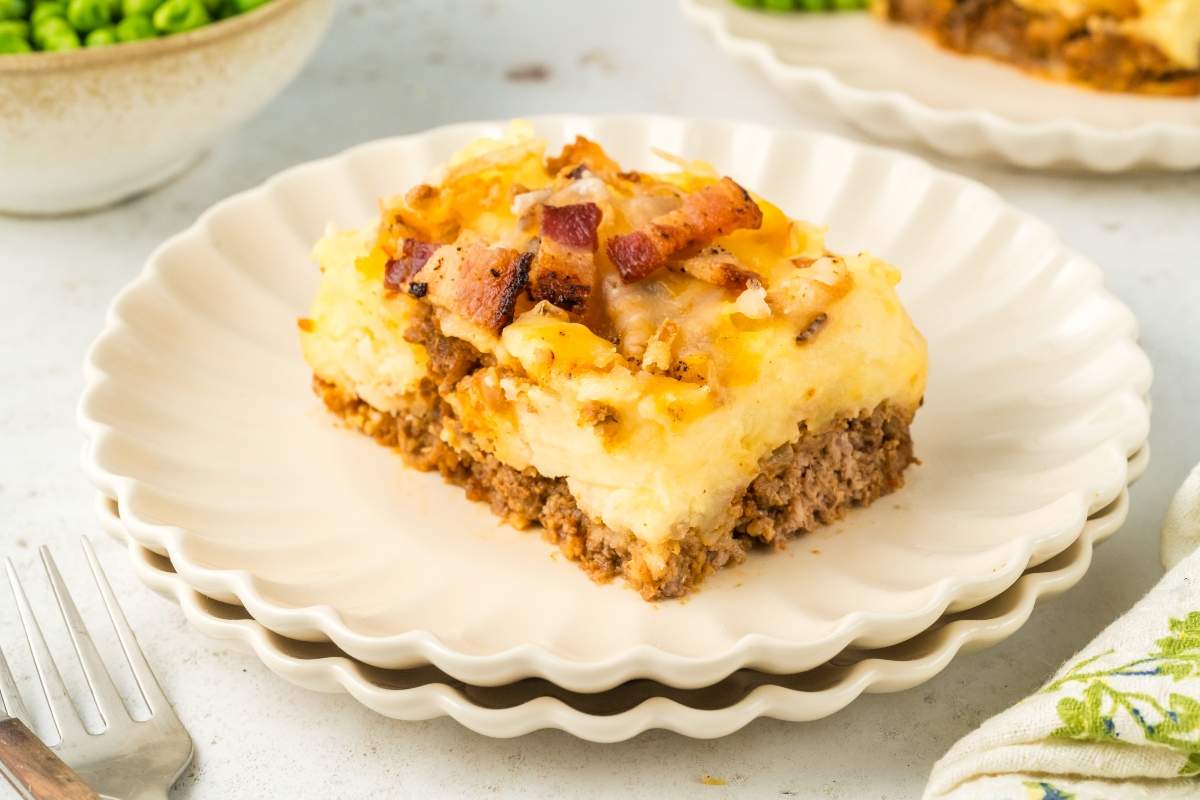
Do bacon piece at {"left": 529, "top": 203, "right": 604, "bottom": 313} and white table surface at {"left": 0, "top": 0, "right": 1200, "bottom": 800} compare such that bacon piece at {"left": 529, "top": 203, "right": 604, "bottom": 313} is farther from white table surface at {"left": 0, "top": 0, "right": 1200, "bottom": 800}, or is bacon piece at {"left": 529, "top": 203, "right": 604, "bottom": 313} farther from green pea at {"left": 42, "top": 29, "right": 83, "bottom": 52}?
green pea at {"left": 42, "top": 29, "right": 83, "bottom": 52}

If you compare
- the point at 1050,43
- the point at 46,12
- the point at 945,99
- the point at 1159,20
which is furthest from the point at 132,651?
the point at 1159,20

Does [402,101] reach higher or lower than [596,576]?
lower

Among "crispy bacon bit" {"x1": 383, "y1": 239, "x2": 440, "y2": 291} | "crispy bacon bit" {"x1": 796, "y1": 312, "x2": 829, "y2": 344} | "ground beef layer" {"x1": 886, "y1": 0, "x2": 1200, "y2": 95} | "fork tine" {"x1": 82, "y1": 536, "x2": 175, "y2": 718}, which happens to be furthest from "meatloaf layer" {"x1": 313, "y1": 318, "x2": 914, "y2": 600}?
"ground beef layer" {"x1": 886, "y1": 0, "x2": 1200, "y2": 95}

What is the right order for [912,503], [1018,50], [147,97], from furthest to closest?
[1018,50]
[147,97]
[912,503]

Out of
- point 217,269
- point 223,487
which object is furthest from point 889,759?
point 217,269

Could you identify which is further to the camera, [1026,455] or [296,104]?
[296,104]

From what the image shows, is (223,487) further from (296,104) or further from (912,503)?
(296,104)

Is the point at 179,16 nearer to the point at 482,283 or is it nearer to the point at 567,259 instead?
the point at 482,283
